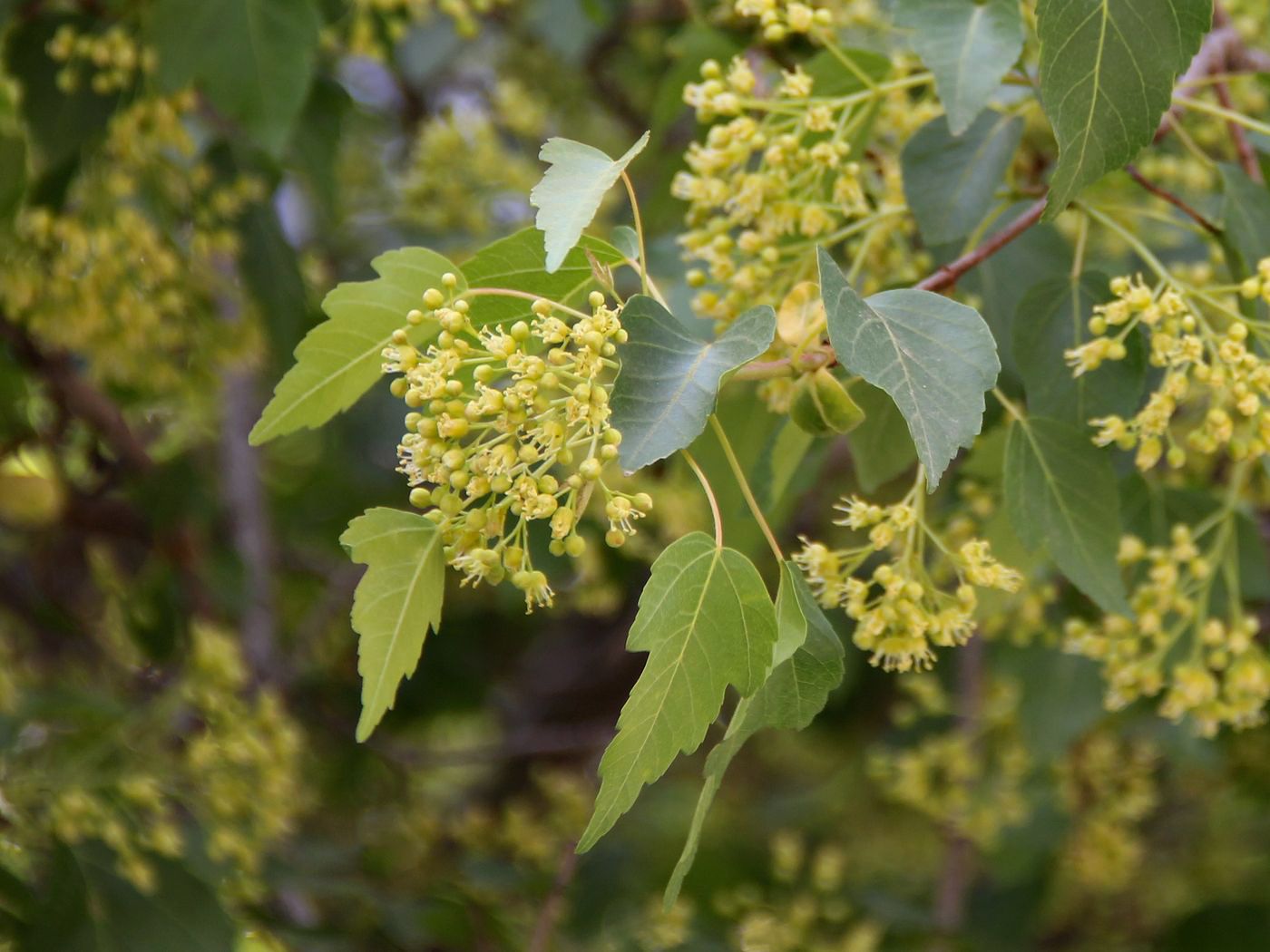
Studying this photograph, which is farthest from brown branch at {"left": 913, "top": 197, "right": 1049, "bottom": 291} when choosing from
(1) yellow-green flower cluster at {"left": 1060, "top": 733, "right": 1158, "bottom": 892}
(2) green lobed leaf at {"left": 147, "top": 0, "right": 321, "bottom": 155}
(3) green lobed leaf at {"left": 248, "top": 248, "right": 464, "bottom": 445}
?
(1) yellow-green flower cluster at {"left": 1060, "top": 733, "right": 1158, "bottom": 892}

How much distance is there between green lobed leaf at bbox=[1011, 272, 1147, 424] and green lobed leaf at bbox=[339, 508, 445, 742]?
55 centimetres

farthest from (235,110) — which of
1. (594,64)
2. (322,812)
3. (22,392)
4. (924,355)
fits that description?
(322,812)

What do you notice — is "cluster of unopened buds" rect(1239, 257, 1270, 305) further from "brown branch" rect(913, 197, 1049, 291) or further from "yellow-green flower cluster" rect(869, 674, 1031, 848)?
"yellow-green flower cluster" rect(869, 674, 1031, 848)

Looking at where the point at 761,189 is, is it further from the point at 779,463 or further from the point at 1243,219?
the point at 1243,219

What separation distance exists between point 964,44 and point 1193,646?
598 millimetres

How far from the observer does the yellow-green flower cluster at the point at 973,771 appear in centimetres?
209

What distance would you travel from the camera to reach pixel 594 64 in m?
2.84

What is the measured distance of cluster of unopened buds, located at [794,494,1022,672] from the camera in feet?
3.18

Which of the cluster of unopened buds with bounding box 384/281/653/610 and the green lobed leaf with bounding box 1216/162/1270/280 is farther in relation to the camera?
the green lobed leaf with bounding box 1216/162/1270/280

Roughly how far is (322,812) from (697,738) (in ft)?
7.16

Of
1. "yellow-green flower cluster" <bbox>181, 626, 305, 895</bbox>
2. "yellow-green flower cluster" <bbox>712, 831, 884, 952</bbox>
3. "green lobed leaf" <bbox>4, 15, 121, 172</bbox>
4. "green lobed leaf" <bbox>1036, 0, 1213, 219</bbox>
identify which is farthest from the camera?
"yellow-green flower cluster" <bbox>712, 831, 884, 952</bbox>

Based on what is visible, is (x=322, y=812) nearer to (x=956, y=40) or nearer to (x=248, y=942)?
(x=248, y=942)

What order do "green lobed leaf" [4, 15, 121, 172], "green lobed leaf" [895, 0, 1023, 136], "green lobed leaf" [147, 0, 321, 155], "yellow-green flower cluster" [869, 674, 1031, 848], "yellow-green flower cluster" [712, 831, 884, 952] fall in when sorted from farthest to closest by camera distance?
"yellow-green flower cluster" [869, 674, 1031, 848] → "yellow-green flower cluster" [712, 831, 884, 952] → "green lobed leaf" [4, 15, 121, 172] → "green lobed leaf" [147, 0, 321, 155] → "green lobed leaf" [895, 0, 1023, 136]

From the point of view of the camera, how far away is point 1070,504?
106 cm
